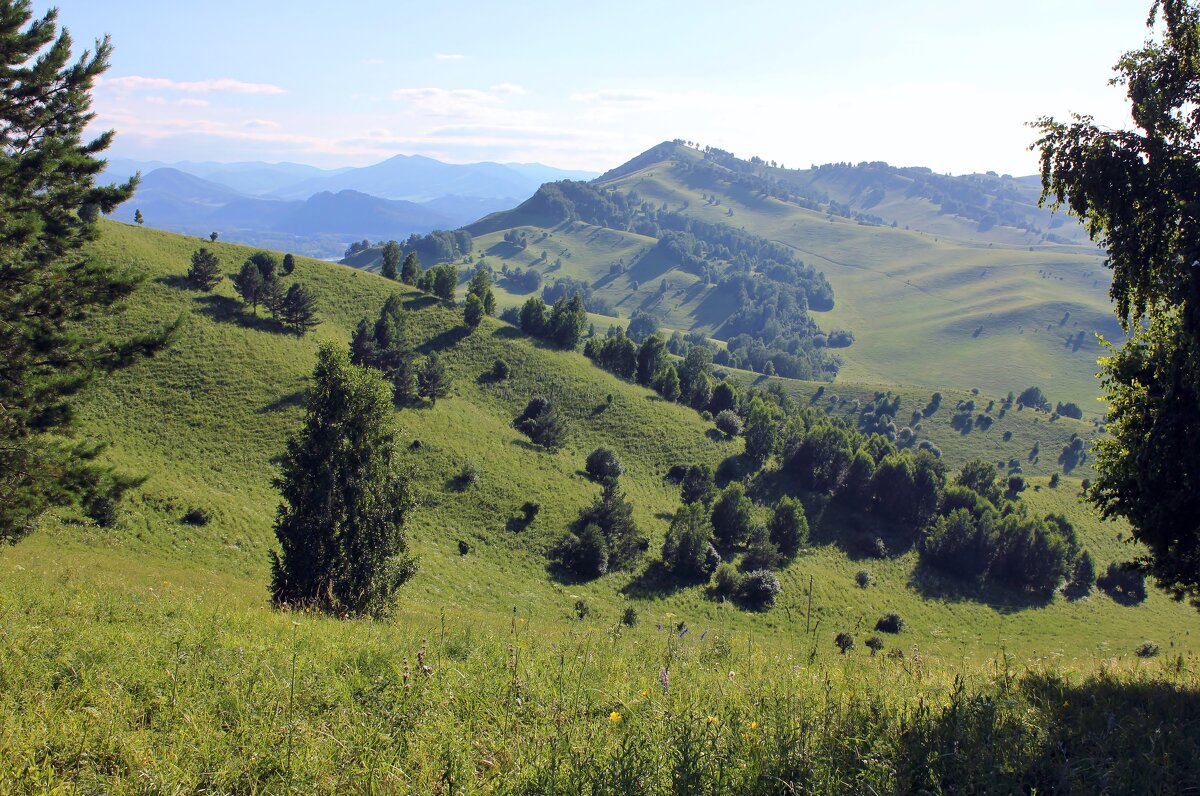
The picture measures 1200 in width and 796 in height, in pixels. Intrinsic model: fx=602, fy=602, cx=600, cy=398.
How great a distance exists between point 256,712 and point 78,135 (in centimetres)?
2210

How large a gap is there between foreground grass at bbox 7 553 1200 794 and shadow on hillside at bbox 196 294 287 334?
78.7 meters

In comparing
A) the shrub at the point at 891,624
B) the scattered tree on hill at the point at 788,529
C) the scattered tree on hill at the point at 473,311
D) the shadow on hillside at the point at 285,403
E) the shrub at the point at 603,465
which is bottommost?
the shrub at the point at 891,624

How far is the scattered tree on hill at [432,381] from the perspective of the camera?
76188 mm

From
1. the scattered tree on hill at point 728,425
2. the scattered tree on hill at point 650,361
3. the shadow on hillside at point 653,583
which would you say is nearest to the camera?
the shadow on hillside at point 653,583

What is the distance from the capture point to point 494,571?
51.1 metres

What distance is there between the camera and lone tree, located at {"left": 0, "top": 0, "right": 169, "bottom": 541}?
17.3m

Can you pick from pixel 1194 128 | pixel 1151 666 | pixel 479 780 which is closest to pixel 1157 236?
pixel 1194 128

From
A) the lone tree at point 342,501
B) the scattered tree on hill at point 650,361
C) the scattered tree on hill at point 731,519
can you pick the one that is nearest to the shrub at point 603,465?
the scattered tree on hill at point 731,519

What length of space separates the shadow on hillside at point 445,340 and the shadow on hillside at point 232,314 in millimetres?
19149

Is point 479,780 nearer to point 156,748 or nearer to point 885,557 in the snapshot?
point 156,748

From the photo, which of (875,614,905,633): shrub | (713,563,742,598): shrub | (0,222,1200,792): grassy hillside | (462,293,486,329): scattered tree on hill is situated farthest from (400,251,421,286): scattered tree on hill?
(0,222,1200,792): grassy hillside

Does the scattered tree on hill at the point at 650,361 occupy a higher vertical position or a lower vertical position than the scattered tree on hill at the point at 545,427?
higher

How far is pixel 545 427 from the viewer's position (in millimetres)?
76688

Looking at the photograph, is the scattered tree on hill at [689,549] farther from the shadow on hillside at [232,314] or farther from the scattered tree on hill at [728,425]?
the shadow on hillside at [232,314]
